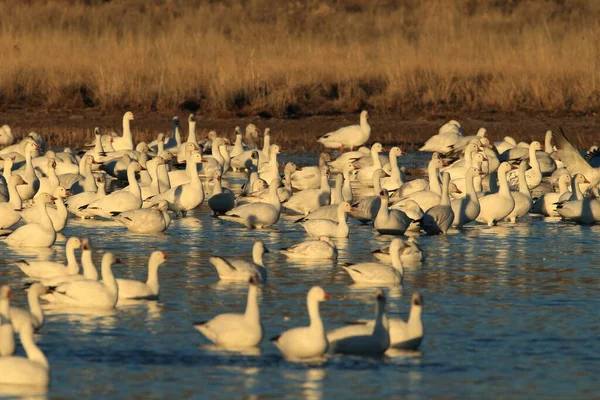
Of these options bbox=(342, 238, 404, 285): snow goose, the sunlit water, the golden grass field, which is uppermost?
the golden grass field

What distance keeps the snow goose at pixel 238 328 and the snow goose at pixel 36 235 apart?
505 cm

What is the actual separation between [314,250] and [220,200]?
12.8ft

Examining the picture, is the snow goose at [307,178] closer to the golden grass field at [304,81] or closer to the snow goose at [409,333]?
the golden grass field at [304,81]

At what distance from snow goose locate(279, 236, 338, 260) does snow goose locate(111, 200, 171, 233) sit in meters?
2.43

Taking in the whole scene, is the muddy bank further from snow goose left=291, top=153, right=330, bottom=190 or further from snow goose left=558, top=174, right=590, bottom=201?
snow goose left=558, top=174, right=590, bottom=201

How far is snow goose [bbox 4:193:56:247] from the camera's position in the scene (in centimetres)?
1450

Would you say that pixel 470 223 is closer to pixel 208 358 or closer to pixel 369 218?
pixel 369 218

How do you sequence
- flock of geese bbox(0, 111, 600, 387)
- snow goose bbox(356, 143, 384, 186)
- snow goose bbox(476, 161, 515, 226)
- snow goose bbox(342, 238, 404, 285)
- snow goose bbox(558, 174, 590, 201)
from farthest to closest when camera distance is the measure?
snow goose bbox(356, 143, 384, 186), snow goose bbox(558, 174, 590, 201), snow goose bbox(476, 161, 515, 226), snow goose bbox(342, 238, 404, 285), flock of geese bbox(0, 111, 600, 387)

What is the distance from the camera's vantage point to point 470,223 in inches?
698

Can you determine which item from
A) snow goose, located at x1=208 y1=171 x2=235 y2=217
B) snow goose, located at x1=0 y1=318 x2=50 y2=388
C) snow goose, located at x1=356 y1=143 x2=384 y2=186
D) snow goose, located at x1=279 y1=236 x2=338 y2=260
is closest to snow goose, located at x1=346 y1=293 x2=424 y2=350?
snow goose, located at x1=0 y1=318 x2=50 y2=388

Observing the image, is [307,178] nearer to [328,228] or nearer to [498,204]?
[498,204]

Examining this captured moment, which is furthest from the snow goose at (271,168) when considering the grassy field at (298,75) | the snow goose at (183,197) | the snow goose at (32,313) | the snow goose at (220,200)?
the snow goose at (32,313)

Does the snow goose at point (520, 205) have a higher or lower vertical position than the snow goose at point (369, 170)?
lower

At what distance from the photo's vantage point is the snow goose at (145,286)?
11.6m
